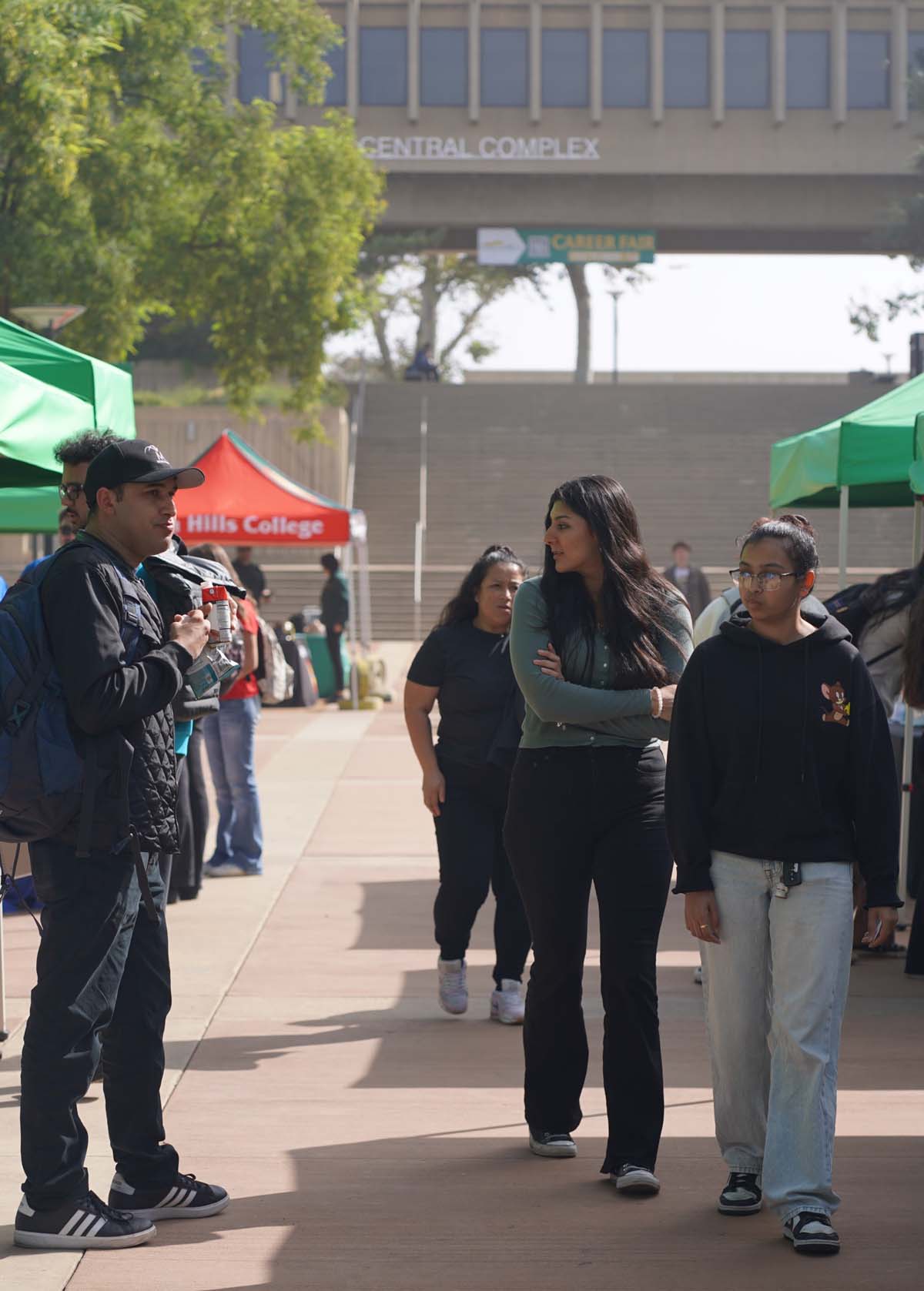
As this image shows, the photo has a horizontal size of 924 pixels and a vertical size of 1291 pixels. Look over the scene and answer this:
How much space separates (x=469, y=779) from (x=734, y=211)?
4908cm

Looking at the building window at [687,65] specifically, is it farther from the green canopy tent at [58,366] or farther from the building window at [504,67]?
the green canopy tent at [58,366]

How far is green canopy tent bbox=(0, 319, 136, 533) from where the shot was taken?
6.05m

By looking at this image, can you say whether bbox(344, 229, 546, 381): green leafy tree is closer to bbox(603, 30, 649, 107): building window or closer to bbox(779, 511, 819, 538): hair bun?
bbox(603, 30, 649, 107): building window

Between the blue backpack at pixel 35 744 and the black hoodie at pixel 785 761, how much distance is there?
57.8 inches

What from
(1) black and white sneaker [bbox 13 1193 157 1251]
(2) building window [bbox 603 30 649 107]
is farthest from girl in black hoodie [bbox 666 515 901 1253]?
(2) building window [bbox 603 30 649 107]

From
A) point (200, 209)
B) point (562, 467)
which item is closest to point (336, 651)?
point (200, 209)

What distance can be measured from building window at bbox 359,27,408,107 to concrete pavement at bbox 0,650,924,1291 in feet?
150

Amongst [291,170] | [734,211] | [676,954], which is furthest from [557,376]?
[676,954]

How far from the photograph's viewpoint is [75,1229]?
4184 mm

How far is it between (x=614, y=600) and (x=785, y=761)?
0.77 m

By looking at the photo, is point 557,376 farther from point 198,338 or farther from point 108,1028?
point 108,1028

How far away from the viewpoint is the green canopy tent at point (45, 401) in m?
6.05

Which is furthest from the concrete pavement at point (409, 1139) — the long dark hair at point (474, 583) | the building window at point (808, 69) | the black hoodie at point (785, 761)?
the building window at point (808, 69)

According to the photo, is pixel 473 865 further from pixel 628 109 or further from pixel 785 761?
pixel 628 109
